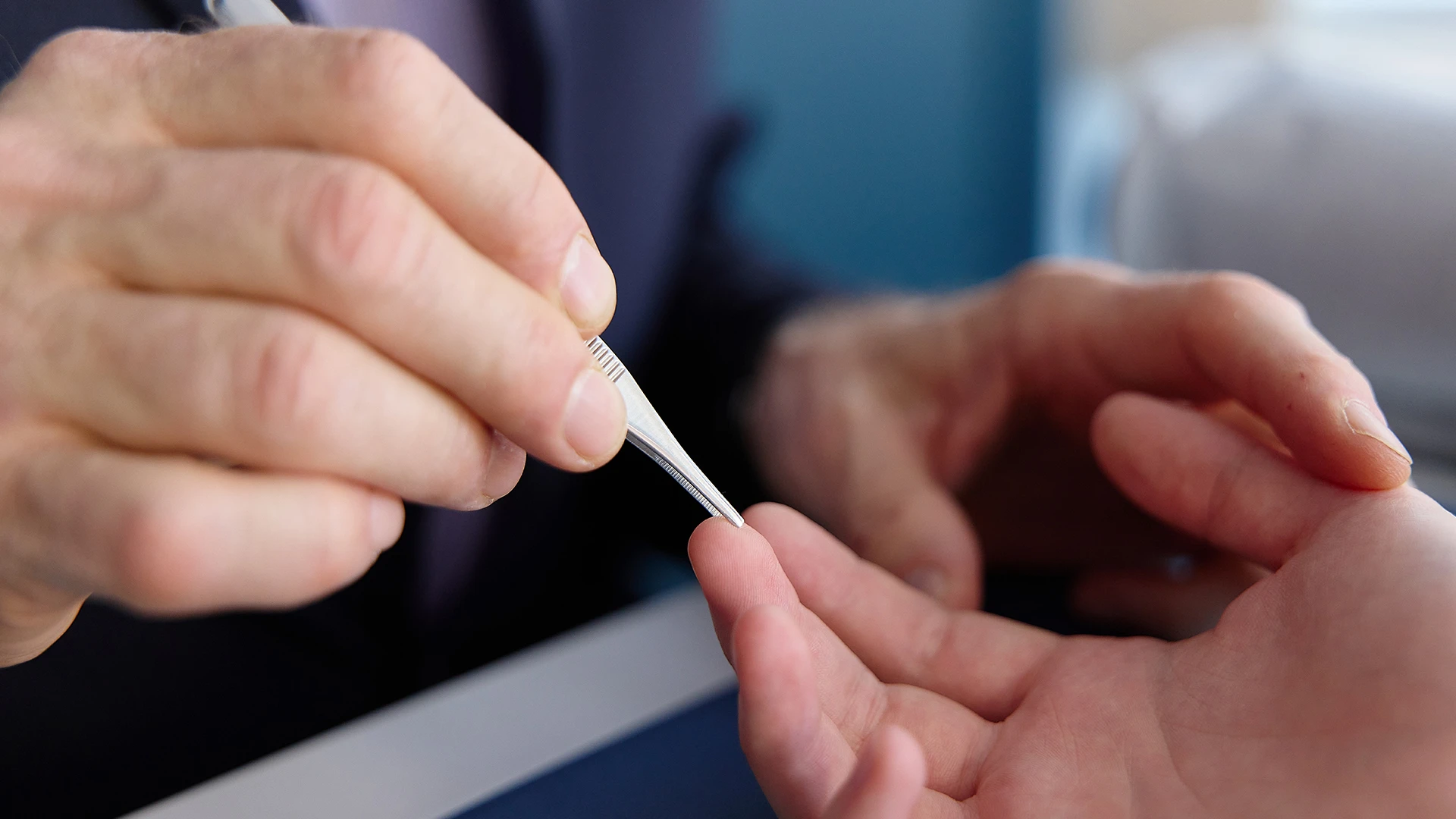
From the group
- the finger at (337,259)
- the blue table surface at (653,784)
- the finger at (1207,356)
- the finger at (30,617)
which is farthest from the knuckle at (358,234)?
the finger at (1207,356)

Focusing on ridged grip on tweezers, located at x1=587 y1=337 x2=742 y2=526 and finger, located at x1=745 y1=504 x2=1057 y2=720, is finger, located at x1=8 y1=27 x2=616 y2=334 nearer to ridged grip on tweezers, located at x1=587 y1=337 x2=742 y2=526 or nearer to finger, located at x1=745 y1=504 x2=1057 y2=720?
ridged grip on tweezers, located at x1=587 y1=337 x2=742 y2=526

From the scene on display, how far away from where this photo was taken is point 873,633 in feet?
1.35

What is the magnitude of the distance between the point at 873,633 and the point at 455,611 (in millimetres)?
364

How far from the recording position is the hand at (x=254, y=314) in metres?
0.25

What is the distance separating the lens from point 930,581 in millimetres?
488

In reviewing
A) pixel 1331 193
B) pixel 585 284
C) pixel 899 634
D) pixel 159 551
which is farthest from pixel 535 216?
pixel 1331 193

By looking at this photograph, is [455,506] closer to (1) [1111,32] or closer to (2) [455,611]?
(2) [455,611]

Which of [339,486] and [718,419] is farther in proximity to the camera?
[718,419]

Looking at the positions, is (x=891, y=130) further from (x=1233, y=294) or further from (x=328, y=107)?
(x=328, y=107)

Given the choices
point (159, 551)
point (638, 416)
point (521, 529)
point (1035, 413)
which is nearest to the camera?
point (159, 551)

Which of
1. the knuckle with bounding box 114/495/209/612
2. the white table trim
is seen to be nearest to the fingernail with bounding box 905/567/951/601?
the white table trim

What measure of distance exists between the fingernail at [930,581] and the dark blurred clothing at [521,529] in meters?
0.27

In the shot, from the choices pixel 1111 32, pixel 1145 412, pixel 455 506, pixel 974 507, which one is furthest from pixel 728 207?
pixel 1111 32

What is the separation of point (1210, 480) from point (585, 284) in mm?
296
